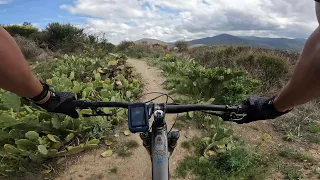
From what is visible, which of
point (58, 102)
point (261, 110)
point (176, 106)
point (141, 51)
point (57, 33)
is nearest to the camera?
point (261, 110)

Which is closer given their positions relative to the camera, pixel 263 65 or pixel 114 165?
pixel 114 165

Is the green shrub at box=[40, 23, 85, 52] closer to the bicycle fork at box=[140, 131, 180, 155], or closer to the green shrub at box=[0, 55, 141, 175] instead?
the green shrub at box=[0, 55, 141, 175]

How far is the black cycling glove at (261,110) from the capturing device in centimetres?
183

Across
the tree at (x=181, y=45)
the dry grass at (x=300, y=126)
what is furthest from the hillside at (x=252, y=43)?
the dry grass at (x=300, y=126)

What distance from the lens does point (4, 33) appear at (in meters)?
1.35

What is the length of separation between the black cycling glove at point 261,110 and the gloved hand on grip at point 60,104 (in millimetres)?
1126

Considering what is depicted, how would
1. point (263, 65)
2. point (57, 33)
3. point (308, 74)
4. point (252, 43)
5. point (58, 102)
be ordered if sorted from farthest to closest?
1. point (57, 33)
2. point (252, 43)
3. point (263, 65)
4. point (58, 102)
5. point (308, 74)

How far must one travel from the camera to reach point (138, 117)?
2092 millimetres

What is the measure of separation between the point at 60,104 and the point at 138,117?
0.50 metres

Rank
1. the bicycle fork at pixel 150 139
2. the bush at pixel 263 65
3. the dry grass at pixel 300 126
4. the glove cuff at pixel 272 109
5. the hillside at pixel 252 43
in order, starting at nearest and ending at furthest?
the glove cuff at pixel 272 109
the bicycle fork at pixel 150 139
the dry grass at pixel 300 126
the bush at pixel 263 65
the hillside at pixel 252 43

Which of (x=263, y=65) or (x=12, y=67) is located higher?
(x=12, y=67)

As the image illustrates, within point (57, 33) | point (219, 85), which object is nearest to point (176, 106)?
point (219, 85)

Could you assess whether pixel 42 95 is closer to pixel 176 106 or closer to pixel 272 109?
pixel 176 106

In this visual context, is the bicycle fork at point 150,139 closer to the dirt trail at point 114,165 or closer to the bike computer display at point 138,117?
the bike computer display at point 138,117
